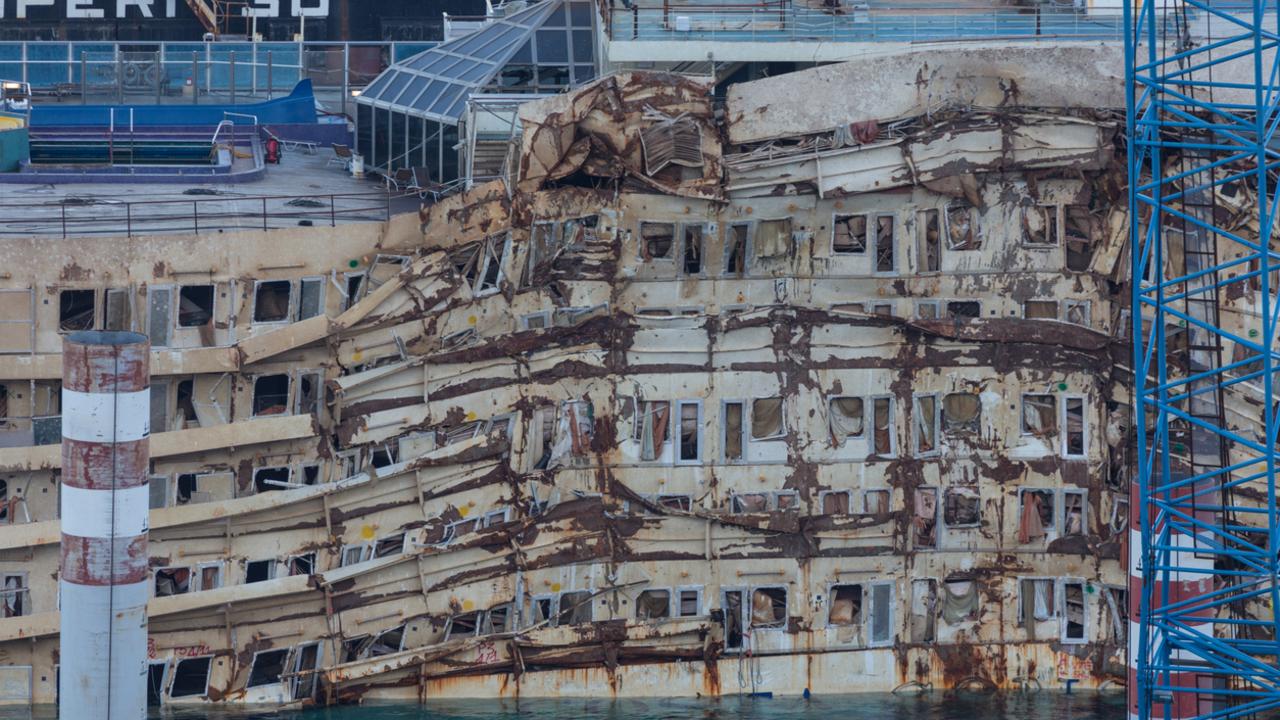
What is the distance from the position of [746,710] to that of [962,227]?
11.6 meters

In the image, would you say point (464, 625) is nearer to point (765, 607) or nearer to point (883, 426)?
point (765, 607)

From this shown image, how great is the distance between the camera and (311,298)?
172ft

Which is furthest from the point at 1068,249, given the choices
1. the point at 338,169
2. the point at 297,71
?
the point at 297,71

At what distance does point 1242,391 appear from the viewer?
52094 millimetres

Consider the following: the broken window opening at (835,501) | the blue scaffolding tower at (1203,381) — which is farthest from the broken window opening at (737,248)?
the blue scaffolding tower at (1203,381)

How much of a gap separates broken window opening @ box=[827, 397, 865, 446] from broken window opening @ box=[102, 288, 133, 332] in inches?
602

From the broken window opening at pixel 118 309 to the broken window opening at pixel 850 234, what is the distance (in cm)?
1530

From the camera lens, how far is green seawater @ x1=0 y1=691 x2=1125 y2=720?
49.6 metres

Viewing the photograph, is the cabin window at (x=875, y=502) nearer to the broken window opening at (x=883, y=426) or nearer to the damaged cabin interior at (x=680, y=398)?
the damaged cabin interior at (x=680, y=398)

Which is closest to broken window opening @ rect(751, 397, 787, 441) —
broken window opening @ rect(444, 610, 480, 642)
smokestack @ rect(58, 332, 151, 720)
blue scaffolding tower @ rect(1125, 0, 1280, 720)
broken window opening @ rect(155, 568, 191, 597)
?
broken window opening @ rect(444, 610, 480, 642)

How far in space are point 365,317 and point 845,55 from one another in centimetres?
1308

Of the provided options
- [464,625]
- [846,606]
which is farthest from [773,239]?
[464,625]

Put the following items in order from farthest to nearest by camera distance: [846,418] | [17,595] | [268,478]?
1. [846,418]
2. [268,478]
3. [17,595]

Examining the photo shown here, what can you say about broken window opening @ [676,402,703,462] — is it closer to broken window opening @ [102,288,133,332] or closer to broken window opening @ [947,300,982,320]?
broken window opening @ [947,300,982,320]
